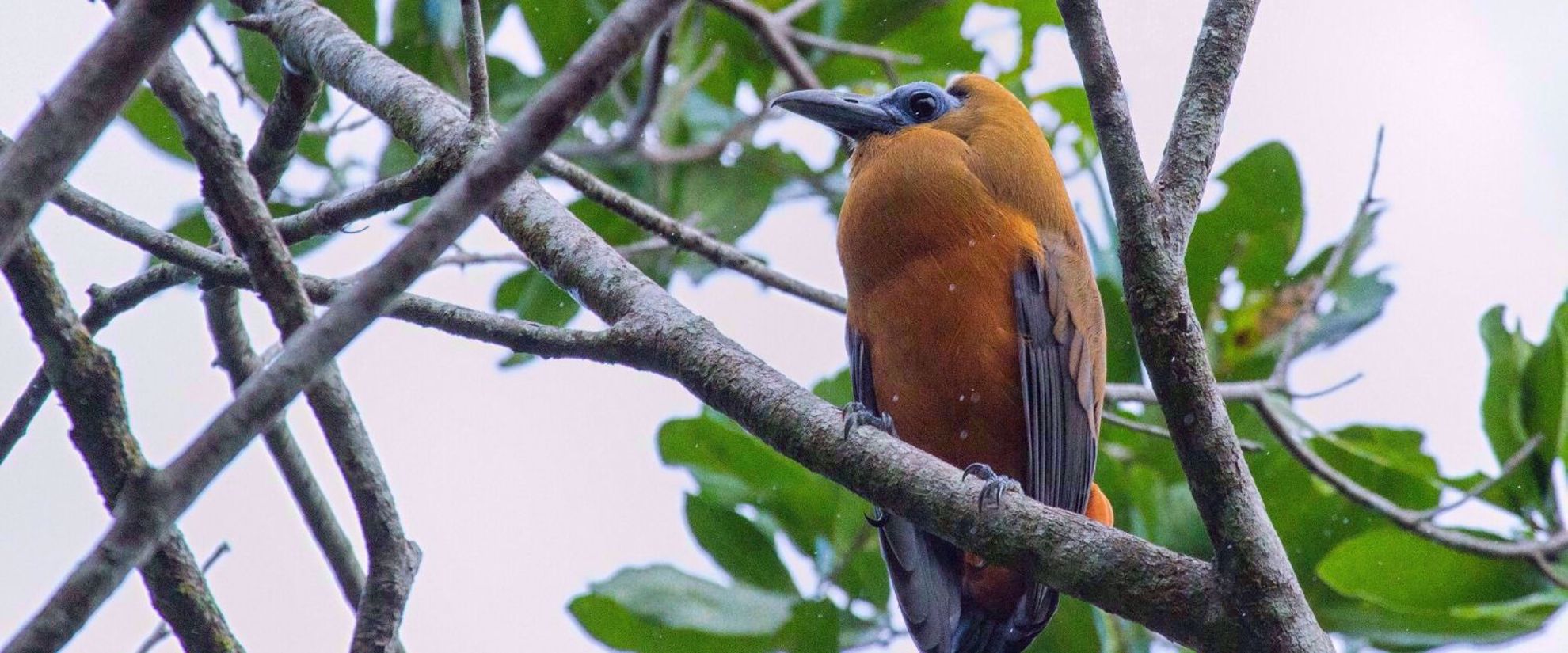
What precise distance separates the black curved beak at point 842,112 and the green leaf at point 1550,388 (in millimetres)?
1952

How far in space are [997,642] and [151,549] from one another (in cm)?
225

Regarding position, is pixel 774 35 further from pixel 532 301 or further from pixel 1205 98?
pixel 1205 98

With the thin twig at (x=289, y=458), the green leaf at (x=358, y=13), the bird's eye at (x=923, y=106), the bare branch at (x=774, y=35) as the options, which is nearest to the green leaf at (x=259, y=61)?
the green leaf at (x=358, y=13)

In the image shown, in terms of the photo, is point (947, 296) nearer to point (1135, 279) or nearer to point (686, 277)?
point (1135, 279)

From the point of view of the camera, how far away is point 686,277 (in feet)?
16.8

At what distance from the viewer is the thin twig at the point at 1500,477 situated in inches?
144

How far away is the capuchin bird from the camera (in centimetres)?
320

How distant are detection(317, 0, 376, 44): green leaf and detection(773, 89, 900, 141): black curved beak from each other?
4.71ft

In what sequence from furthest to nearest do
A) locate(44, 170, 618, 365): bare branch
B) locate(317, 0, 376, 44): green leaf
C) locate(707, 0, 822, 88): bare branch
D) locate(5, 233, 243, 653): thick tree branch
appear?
locate(317, 0, 376, 44): green leaf → locate(707, 0, 822, 88): bare branch → locate(44, 170, 618, 365): bare branch → locate(5, 233, 243, 653): thick tree branch

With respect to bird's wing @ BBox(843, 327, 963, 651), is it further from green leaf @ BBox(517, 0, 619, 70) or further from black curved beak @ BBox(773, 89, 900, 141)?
green leaf @ BBox(517, 0, 619, 70)

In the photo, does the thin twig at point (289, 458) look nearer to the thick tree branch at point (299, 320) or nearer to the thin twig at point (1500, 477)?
the thick tree branch at point (299, 320)

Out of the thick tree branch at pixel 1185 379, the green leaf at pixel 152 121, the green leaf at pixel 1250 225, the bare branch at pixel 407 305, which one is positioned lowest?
the thick tree branch at pixel 1185 379

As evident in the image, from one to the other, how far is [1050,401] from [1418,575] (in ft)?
4.62

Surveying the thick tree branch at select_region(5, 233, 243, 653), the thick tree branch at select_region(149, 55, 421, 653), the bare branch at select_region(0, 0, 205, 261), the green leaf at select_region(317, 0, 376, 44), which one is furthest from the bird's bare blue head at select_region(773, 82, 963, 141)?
the bare branch at select_region(0, 0, 205, 261)
